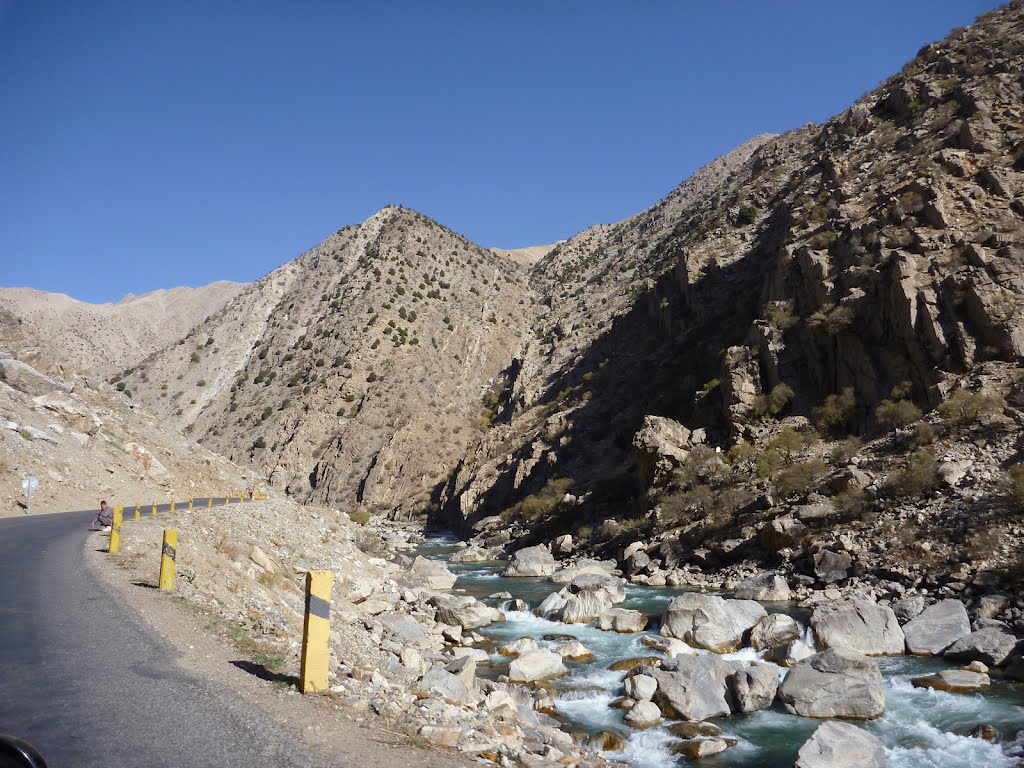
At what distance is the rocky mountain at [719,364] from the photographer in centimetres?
2536

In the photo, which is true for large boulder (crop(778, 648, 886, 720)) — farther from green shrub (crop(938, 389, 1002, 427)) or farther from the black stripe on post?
green shrub (crop(938, 389, 1002, 427))

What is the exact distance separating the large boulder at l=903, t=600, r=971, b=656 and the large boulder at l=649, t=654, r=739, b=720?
17.1 ft

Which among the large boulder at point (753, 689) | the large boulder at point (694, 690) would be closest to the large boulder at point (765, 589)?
the large boulder at point (694, 690)

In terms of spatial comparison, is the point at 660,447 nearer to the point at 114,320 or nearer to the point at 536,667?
the point at 536,667

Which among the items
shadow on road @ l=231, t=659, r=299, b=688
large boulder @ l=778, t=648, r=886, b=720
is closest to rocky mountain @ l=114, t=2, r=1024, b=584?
large boulder @ l=778, t=648, r=886, b=720

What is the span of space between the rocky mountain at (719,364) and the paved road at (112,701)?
1926 centimetres

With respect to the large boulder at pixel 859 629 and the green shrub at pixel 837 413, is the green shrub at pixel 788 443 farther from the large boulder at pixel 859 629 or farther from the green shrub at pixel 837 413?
the large boulder at pixel 859 629

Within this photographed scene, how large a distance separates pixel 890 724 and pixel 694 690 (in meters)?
3.06

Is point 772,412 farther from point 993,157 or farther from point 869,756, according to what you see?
point 869,756

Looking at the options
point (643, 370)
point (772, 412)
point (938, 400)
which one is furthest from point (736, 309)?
point (938, 400)

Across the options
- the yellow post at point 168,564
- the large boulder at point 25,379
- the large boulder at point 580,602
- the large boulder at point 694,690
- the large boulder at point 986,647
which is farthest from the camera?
the large boulder at point 25,379

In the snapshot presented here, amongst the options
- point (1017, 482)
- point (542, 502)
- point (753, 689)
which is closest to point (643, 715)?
point (753, 689)

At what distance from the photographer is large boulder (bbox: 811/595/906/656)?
1409cm

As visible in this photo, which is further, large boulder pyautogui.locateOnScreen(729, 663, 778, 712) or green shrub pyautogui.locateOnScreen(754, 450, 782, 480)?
green shrub pyautogui.locateOnScreen(754, 450, 782, 480)
